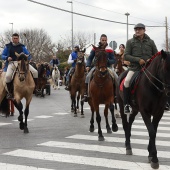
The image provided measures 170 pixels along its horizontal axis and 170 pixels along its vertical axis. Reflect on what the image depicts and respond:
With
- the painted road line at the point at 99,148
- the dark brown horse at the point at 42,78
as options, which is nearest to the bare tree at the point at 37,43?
the dark brown horse at the point at 42,78

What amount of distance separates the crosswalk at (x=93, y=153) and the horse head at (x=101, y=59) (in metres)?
1.85

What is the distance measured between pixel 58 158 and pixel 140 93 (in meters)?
2.18

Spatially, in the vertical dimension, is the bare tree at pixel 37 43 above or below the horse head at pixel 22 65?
above

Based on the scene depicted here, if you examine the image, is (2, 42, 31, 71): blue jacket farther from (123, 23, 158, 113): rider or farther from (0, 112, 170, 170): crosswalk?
(123, 23, 158, 113): rider

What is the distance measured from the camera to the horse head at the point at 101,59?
35.4ft

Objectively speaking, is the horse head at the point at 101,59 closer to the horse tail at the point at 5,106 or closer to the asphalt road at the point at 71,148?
the asphalt road at the point at 71,148

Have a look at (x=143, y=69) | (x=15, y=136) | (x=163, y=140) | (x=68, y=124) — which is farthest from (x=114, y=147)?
(x=68, y=124)

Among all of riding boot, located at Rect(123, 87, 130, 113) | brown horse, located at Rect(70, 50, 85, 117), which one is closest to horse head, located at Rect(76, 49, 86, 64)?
brown horse, located at Rect(70, 50, 85, 117)

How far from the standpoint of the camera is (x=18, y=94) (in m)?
13.4

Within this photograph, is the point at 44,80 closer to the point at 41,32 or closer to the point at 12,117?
the point at 12,117

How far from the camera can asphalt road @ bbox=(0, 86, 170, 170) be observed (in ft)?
27.2

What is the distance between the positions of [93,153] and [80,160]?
2.56ft

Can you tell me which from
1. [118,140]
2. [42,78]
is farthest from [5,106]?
[42,78]

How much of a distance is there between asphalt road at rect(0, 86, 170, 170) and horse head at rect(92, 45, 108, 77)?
186 centimetres
